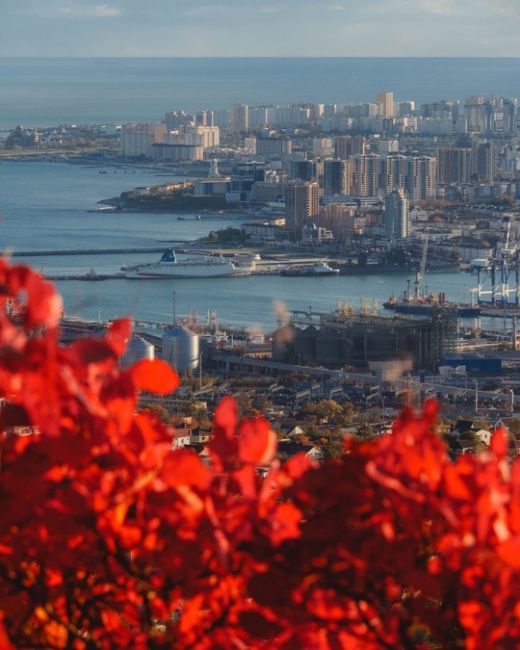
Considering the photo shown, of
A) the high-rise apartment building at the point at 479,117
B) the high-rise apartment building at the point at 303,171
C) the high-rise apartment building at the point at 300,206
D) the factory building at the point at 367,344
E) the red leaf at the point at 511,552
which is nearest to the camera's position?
→ the red leaf at the point at 511,552

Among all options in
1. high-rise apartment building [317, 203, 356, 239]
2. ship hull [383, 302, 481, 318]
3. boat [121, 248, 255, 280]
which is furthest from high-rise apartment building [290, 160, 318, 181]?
ship hull [383, 302, 481, 318]

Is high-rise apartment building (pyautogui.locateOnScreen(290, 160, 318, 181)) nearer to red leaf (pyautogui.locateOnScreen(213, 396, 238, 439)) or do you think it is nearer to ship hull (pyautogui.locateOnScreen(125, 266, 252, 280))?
ship hull (pyautogui.locateOnScreen(125, 266, 252, 280))

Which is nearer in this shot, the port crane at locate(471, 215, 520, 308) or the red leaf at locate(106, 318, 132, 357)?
the red leaf at locate(106, 318, 132, 357)

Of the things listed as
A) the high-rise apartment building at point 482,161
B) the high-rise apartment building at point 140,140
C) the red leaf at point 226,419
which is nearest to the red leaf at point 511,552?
the red leaf at point 226,419

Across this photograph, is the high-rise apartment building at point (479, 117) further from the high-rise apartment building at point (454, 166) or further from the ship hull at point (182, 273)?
the ship hull at point (182, 273)

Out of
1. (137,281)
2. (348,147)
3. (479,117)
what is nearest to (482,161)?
(348,147)

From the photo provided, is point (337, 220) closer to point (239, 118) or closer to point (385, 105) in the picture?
point (239, 118)
